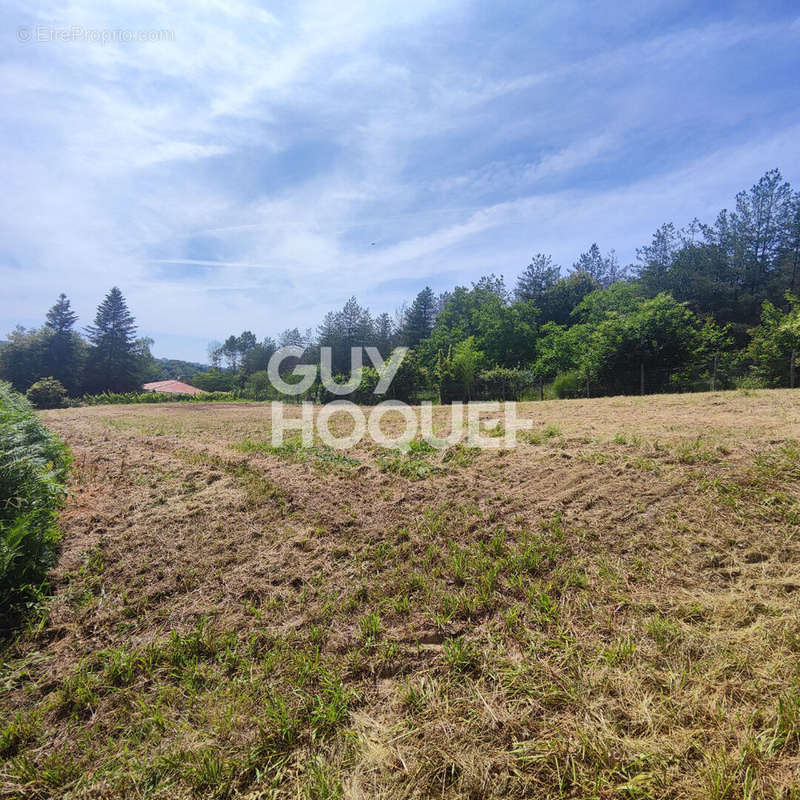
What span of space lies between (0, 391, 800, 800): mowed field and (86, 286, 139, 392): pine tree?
47192 millimetres

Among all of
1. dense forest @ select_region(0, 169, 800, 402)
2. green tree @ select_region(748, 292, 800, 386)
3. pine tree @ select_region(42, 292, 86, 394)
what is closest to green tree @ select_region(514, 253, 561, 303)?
dense forest @ select_region(0, 169, 800, 402)

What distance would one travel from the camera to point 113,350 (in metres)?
42.1

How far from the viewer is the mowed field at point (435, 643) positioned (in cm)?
146

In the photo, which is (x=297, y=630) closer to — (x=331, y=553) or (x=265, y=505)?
(x=331, y=553)

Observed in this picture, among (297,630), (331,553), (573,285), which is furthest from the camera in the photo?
(573,285)

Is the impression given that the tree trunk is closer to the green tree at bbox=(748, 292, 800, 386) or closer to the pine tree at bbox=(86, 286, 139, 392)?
the green tree at bbox=(748, 292, 800, 386)

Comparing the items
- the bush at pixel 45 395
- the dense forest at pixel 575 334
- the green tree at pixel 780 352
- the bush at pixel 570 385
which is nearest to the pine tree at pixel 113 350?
the dense forest at pixel 575 334

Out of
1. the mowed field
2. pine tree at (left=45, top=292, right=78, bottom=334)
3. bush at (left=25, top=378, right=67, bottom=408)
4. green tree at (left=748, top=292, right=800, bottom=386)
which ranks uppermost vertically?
pine tree at (left=45, top=292, right=78, bottom=334)

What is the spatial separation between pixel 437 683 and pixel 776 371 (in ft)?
66.2

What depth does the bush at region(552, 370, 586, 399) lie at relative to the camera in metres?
18.3

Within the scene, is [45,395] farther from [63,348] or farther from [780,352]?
[780,352]

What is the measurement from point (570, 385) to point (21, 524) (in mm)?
20003

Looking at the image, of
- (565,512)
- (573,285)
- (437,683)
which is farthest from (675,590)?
(573,285)

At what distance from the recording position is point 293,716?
1.70 meters
